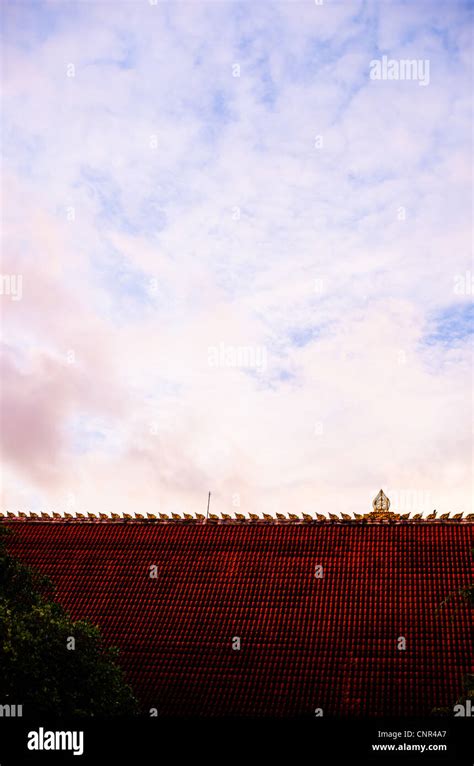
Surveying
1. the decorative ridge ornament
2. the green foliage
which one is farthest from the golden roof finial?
the green foliage

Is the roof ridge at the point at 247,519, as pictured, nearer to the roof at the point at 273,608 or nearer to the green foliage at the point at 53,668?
the roof at the point at 273,608

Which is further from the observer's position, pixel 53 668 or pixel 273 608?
pixel 273 608

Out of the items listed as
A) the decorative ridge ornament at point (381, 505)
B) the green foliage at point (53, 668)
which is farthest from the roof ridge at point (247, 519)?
the green foliage at point (53, 668)

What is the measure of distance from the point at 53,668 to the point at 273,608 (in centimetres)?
1162

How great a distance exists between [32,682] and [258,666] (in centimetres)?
1044

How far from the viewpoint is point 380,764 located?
15406 millimetres

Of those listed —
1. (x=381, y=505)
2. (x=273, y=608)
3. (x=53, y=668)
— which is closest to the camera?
(x=53, y=668)

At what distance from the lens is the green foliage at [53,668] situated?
50.5 ft

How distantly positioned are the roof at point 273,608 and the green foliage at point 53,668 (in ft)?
22.3

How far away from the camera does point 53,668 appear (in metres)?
16.2

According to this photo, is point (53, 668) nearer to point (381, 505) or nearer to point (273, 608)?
point (273, 608)

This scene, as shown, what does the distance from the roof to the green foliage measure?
6.80 meters

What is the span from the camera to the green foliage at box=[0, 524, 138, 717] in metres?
15.4

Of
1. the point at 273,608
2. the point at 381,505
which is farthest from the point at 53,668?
the point at 381,505
